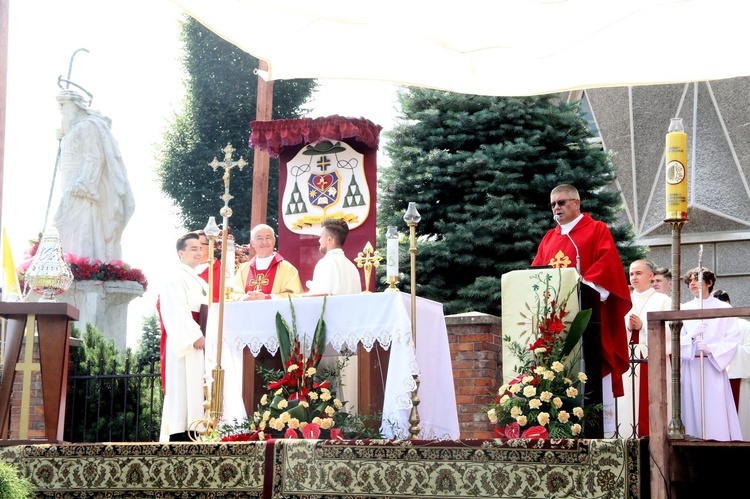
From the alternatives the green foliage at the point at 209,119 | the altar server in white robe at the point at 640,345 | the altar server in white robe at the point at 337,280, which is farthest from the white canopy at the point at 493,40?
the green foliage at the point at 209,119

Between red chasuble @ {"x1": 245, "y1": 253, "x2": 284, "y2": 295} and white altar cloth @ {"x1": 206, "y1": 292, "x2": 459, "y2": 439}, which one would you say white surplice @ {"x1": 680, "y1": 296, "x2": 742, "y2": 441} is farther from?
red chasuble @ {"x1": 245, "y1": 253, "x2": 284, "y2": 295}

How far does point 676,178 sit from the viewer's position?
18.2 feet

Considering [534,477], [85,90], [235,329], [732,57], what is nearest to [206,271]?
[235,329]

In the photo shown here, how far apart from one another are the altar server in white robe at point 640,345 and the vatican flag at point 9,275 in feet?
16.3

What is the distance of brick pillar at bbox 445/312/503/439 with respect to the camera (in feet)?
32.3

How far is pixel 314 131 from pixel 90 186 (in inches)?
294

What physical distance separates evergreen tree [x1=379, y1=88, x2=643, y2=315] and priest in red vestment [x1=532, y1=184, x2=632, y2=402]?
443 centimetres

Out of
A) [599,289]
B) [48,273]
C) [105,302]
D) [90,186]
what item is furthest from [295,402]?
[90,186]

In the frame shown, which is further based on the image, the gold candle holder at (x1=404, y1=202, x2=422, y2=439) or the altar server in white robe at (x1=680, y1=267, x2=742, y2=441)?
the altar server in white robe at (x1=680, y1=267, x2=742, y2=441)

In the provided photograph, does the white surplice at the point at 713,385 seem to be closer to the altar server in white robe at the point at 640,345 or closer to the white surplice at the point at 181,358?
the altar server in white robe at the point at 640,345

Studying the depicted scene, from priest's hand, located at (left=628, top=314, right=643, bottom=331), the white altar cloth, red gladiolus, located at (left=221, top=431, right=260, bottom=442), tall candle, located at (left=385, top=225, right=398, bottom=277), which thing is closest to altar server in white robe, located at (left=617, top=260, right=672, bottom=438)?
priest's hand, located at (left=628, top=314, right=643, bottom=331)

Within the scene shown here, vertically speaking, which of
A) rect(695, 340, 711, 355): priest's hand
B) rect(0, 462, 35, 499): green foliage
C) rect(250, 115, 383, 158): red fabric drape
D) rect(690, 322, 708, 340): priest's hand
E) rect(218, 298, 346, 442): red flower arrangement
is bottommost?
rect(0, 462, 35, 499): green foliage

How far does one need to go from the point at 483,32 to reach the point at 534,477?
219cm

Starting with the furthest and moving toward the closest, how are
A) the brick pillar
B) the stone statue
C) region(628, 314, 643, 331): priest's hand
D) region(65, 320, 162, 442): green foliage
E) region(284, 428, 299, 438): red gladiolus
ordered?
the stone statue
region(65, 320, 162, 442): green foliage
the brick pillar
region(628, 314, 643, 331): priest's hand
region(284, 428, 299, 438): red gladiolus
